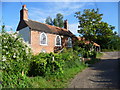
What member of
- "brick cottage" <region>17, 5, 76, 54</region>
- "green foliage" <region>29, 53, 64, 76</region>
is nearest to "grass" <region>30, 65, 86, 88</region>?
"green foliage" <region>29, 53, 64, 76</region>

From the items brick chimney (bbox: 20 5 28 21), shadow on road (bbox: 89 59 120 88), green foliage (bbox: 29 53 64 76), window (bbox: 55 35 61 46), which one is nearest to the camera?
shadow on road (bbox: 89 59 120 88)

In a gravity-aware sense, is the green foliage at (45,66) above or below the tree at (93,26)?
below

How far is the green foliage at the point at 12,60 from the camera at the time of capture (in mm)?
4686

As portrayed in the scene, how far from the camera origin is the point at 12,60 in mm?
5031

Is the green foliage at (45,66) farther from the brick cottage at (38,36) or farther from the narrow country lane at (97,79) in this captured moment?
the brick cottage at (38,36)

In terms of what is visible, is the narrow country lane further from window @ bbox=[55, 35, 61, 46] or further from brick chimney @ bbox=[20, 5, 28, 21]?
brick chimney @ bbox=[20, 5, 28, 21]

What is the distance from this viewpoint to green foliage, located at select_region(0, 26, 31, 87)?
15.4 ft

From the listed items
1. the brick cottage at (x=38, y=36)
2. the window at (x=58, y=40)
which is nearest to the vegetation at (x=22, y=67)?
the brick cottage at (x=38, y=36)

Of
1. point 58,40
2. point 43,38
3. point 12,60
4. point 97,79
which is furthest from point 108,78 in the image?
point 58,40

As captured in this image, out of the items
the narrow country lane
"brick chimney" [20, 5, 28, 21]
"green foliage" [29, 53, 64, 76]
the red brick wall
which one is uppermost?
"brick chimney" [20, 5, 28, 21]

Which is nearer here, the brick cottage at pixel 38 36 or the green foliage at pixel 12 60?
the green foliage at pixel 12 60

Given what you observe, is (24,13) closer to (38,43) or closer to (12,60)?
(38,43)

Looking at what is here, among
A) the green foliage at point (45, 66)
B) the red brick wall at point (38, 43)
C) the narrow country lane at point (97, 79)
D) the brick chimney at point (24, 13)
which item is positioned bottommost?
the narrow country lane at point (97, 79)

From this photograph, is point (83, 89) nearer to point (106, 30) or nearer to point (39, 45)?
point (39, 45)
